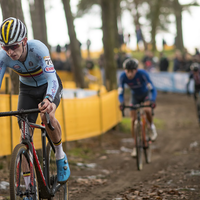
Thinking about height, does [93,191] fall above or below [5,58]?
below

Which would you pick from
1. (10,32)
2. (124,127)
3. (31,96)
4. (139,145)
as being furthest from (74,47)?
(10,32)

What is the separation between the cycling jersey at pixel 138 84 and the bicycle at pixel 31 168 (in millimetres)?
4358

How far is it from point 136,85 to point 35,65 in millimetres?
5011

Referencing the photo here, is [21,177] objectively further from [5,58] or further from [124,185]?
[124,185]

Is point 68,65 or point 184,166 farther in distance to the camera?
point 68,65

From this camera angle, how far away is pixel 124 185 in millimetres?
7117

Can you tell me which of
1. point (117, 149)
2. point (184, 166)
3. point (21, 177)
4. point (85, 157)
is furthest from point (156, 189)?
point (117, 149)

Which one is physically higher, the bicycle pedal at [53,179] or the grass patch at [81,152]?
the bicycle pedal at [53,179]

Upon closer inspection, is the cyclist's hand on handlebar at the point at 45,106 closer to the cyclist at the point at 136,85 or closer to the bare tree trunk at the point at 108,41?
the cyclist at the point at 136,85

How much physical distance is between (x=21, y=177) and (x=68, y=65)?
22828mm

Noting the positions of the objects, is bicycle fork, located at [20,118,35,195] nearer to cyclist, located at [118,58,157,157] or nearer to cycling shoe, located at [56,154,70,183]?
cycling shoe, located at [56,154,70,183]

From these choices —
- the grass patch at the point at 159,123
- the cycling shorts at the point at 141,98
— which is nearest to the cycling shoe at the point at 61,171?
the cycling shorts at the point at 141,98

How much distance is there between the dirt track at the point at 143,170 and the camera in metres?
6.29

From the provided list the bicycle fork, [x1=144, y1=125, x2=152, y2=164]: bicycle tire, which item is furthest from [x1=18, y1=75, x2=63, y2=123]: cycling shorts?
[x1=144, y1=125, x2=152, y2=164]: bicycle tire
